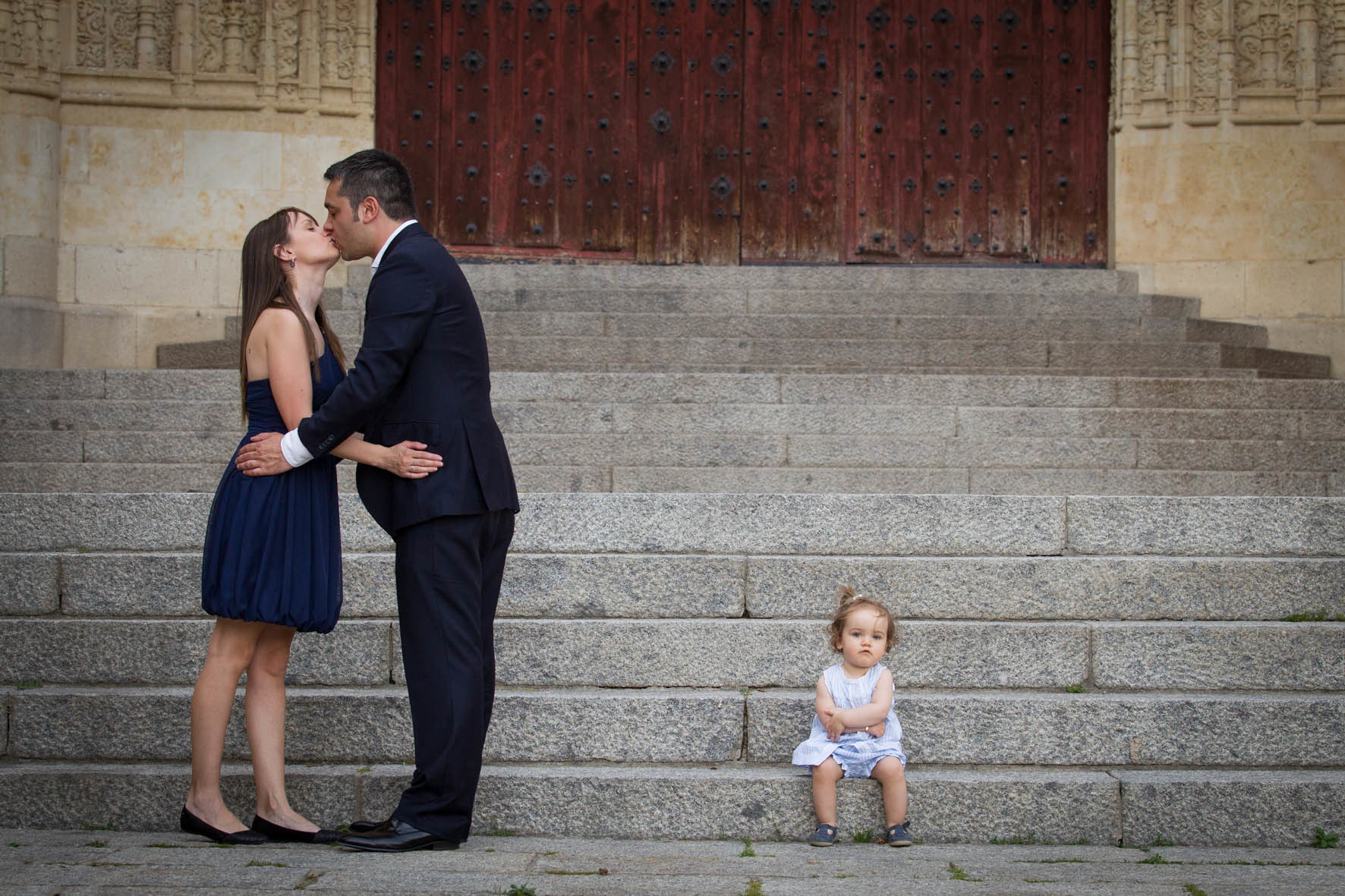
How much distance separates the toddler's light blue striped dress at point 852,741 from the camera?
405 cm

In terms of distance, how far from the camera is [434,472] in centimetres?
372

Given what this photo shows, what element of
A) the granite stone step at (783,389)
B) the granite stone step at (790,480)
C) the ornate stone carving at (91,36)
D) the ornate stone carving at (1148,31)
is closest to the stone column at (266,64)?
the ornate stone carving at (91,36)

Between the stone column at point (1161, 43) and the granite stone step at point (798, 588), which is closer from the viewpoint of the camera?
the granite stone step at point (798, 588)

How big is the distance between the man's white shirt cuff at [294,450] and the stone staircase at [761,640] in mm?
933

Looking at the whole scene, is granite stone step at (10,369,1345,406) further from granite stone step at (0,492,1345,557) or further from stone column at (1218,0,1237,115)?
stone column at (1218,0,1237,115)

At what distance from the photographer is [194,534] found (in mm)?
5180

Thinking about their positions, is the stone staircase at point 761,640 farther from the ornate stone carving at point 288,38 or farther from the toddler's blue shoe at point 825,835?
the ornate stone carving at point 288,38

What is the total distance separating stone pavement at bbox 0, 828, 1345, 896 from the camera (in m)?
3.47

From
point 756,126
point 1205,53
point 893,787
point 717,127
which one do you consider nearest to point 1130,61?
point 1205,53

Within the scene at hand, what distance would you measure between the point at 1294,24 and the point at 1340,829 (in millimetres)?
7823

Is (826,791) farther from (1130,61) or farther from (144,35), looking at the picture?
(144,35)

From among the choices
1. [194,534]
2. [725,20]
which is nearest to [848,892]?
[194,534]

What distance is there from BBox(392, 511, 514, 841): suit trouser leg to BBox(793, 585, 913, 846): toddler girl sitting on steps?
1047 millimetres

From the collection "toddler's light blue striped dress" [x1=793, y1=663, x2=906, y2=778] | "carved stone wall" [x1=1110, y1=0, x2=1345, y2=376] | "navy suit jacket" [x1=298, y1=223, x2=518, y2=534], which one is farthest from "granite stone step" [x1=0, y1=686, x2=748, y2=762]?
"carved stone wall" [x1=1110, y1=0, x2=1345, y2=376]
